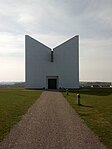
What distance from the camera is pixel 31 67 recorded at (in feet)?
194

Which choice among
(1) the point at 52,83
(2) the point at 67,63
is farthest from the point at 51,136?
(1) the point at 52,83

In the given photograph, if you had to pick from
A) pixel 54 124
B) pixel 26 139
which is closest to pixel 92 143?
pixel 26 139

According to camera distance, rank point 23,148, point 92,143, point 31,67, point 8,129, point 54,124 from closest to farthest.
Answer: point 23,148
point 92,143
point 8,129
point 54,124
point 31,67

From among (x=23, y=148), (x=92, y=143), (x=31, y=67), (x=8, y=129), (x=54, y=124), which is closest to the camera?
(x=23, y=148)

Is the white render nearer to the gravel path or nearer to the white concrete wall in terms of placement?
the white concrete wall

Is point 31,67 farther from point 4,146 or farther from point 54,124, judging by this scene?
point 4,146

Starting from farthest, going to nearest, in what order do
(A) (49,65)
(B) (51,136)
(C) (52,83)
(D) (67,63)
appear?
1. (C) (52,83)
2. (A) (49,65)
3. (D) (67,63)
4. (B) (51,136)

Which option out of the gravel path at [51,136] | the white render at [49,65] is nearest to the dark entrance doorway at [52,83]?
the white render at [49,65]

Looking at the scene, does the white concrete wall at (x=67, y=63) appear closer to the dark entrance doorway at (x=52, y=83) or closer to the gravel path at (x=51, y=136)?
the dark entrance doorway at (x=52, y=83)

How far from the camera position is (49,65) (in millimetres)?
59812

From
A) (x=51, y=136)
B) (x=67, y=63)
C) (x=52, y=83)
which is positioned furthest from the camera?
(x=52, y=83)

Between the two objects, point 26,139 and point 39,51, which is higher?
point 39,51

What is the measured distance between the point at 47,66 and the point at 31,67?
3.34 m

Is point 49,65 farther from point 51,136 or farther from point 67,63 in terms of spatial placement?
point 51,136
